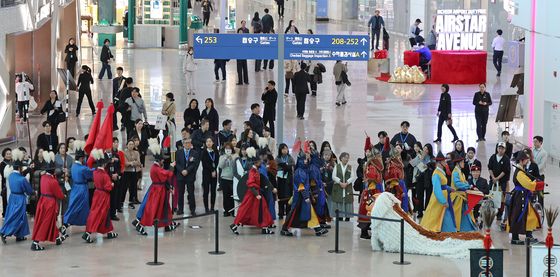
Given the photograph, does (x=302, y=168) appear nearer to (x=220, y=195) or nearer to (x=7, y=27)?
(x=220, y=195)

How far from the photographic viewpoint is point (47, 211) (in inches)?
721

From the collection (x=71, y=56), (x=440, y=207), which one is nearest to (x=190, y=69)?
(x=71, y=56)

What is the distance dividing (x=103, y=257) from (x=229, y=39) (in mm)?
6789

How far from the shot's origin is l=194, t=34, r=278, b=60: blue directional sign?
77.6 feet

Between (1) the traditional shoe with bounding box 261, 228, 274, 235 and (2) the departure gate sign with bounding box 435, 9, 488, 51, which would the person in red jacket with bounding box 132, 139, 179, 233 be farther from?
(2) the departure gate sign with bounding box 435, 9, 488, 51

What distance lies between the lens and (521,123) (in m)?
31.7

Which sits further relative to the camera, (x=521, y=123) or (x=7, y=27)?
(x=521, y=123)

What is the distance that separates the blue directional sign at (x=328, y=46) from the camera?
23.4 meters

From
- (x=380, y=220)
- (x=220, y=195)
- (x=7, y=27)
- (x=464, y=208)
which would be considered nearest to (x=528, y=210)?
(x=464, y=208)

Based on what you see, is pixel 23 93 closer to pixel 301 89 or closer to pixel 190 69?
pixel 301 89

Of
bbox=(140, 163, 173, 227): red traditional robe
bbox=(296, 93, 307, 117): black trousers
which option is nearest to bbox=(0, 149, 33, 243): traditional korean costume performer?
bbox=(140, 163, 173, 227): red traditional robe

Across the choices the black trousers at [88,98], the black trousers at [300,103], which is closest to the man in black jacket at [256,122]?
the black trousers at [300,103]

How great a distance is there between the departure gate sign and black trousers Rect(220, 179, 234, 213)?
22.9 meters

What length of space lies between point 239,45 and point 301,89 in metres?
7.83
